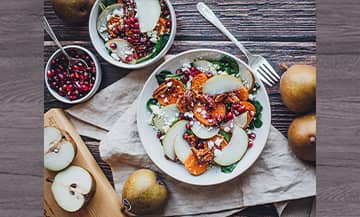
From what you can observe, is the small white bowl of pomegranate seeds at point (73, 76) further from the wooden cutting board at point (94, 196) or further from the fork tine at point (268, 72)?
the fork tine at point (268, 72)

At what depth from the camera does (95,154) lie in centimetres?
86

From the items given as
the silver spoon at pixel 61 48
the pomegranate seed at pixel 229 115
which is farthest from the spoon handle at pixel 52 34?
the pomegranate seed at pixel 229 115

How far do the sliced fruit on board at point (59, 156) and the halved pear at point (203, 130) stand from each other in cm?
16

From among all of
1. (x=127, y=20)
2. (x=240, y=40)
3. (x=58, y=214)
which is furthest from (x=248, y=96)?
(x=58, y=214)

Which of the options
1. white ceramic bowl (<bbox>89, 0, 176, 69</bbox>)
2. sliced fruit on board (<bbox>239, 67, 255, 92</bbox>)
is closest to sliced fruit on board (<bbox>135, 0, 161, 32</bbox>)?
white ceramic bowl (<bbox>89, 0, 176, 69</bbox>)

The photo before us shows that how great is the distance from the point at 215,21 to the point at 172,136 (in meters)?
0.16

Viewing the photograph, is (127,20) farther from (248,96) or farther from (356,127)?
(356,127)

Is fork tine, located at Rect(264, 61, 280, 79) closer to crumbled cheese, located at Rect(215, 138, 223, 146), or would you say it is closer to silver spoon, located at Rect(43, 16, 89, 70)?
crumbled cheese, located at Rect(215, 138, 223, 146)

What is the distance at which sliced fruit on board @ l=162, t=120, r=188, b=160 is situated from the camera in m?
0.84

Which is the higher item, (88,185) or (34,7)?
(34,7)

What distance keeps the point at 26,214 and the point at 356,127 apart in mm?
448

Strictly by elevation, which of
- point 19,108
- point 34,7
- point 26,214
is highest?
point 34,7

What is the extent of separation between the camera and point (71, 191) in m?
0.84

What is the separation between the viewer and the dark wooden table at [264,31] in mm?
807
